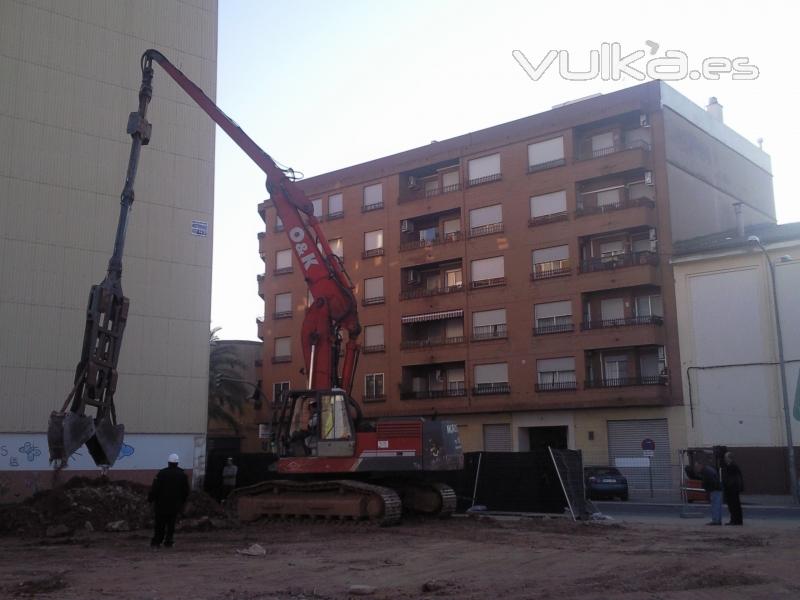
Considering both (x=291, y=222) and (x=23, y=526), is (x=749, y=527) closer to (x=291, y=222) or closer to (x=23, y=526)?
(x=291, y=222)

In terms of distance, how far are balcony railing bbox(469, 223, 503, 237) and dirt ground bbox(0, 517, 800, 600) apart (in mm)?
27735

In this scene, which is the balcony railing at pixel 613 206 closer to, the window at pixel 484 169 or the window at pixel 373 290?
the window at pixel 484 169

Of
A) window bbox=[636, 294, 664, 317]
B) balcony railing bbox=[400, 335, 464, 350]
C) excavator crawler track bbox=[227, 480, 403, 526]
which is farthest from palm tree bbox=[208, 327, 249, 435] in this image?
excavator crawler track bbox=[227, 480, 403, 526]

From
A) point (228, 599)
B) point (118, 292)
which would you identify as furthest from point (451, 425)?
point (228, 599)

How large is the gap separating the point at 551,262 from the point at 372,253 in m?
11.6

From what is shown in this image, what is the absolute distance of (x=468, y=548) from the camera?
1559 centimetres

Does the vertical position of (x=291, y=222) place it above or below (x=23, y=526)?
above

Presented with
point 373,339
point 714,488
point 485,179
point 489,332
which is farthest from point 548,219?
point 714,488

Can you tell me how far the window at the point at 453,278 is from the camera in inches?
1900

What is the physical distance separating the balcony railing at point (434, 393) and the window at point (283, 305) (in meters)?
10.4

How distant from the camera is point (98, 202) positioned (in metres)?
28.4

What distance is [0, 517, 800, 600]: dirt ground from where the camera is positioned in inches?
426

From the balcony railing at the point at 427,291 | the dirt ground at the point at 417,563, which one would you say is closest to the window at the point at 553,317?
the balcony railing at the point at 427,291

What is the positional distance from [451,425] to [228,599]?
11449mm
